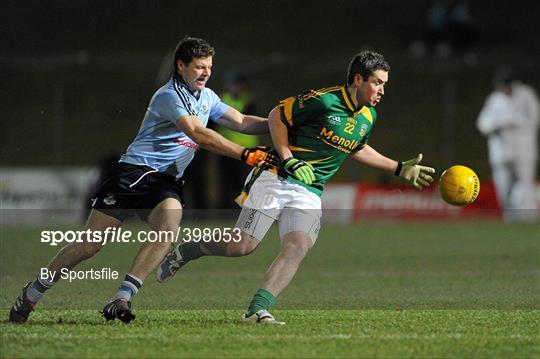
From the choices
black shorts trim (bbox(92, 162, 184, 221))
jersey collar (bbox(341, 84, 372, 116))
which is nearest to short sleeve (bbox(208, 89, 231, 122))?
black shorts trim (bbox(92, 162, 184, 221))

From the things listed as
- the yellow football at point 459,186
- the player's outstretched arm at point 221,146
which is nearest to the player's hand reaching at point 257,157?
the player's outstretched arm at point 221,146

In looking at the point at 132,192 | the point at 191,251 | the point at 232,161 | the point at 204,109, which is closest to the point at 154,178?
the point at 132,192

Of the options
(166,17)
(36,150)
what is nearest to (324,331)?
(36,150)

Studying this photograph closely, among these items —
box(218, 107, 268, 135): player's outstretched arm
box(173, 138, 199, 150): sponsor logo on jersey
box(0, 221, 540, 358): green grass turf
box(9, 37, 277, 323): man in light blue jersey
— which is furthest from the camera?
box(218, 107, 268, 135): player's outstretched arm

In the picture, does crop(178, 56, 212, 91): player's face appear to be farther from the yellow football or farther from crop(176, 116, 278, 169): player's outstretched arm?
the yellow football

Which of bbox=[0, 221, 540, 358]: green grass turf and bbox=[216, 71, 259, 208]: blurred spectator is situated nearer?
bbox=[0, 221, 540, 358]: green grass turf

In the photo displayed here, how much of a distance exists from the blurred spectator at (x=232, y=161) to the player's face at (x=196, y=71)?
37.5 ft

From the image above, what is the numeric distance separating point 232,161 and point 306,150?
12.5m

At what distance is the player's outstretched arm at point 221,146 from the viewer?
28.0 feet

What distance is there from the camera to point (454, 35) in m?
30.8

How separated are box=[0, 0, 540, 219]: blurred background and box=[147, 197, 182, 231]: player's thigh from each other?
12243mm

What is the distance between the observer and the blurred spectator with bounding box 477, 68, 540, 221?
75.6 ft

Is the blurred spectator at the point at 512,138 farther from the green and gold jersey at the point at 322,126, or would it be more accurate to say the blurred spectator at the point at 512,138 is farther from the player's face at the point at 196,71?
the player's face at the point at 196,71

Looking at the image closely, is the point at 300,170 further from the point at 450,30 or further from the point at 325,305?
the point at 450,30
